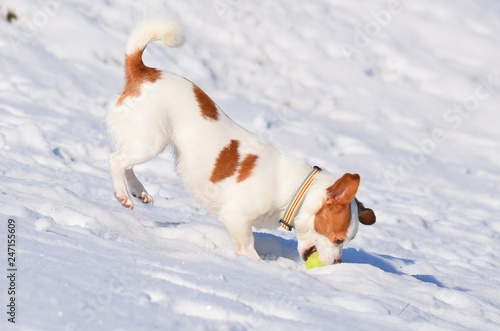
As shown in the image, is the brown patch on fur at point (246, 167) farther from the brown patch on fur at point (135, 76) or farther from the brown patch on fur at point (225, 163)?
the brown patch on fur at point (135, 76)

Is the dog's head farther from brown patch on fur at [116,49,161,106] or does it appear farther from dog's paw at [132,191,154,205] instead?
brown patch on fur at [116,49,161,106]

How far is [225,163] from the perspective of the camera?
4.18 meters

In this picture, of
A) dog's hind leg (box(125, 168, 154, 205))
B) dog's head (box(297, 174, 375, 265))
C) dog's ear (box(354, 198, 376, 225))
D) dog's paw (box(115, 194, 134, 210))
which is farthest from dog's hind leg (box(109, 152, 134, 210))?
dog's ear (box(354, 198, 376, 225))

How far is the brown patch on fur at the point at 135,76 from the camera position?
14.1 ft

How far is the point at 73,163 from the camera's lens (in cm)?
570

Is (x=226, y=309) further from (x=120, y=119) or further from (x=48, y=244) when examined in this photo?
(x=120, y=119)

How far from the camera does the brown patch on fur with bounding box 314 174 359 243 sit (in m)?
3.93

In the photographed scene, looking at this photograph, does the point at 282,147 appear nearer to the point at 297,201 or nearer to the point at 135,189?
the point at 135,189

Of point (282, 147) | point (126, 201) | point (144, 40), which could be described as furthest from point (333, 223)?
point (282, 147)

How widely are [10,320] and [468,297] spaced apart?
2358mm

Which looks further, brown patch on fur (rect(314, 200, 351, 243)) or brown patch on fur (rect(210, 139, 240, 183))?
brown patch on fur (rect(210, 139, 240, 183))

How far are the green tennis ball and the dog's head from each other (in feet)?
0.07

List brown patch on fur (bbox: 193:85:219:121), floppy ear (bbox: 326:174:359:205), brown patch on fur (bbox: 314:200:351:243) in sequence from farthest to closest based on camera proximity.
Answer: brown patch on fur (bbox: 193:85:219:121) < brown patch on fur (bbox: 314:200:351:243) < floppy ear (bbox: 326:174:359:205)

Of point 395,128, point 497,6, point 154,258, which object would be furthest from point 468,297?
point 497,6
